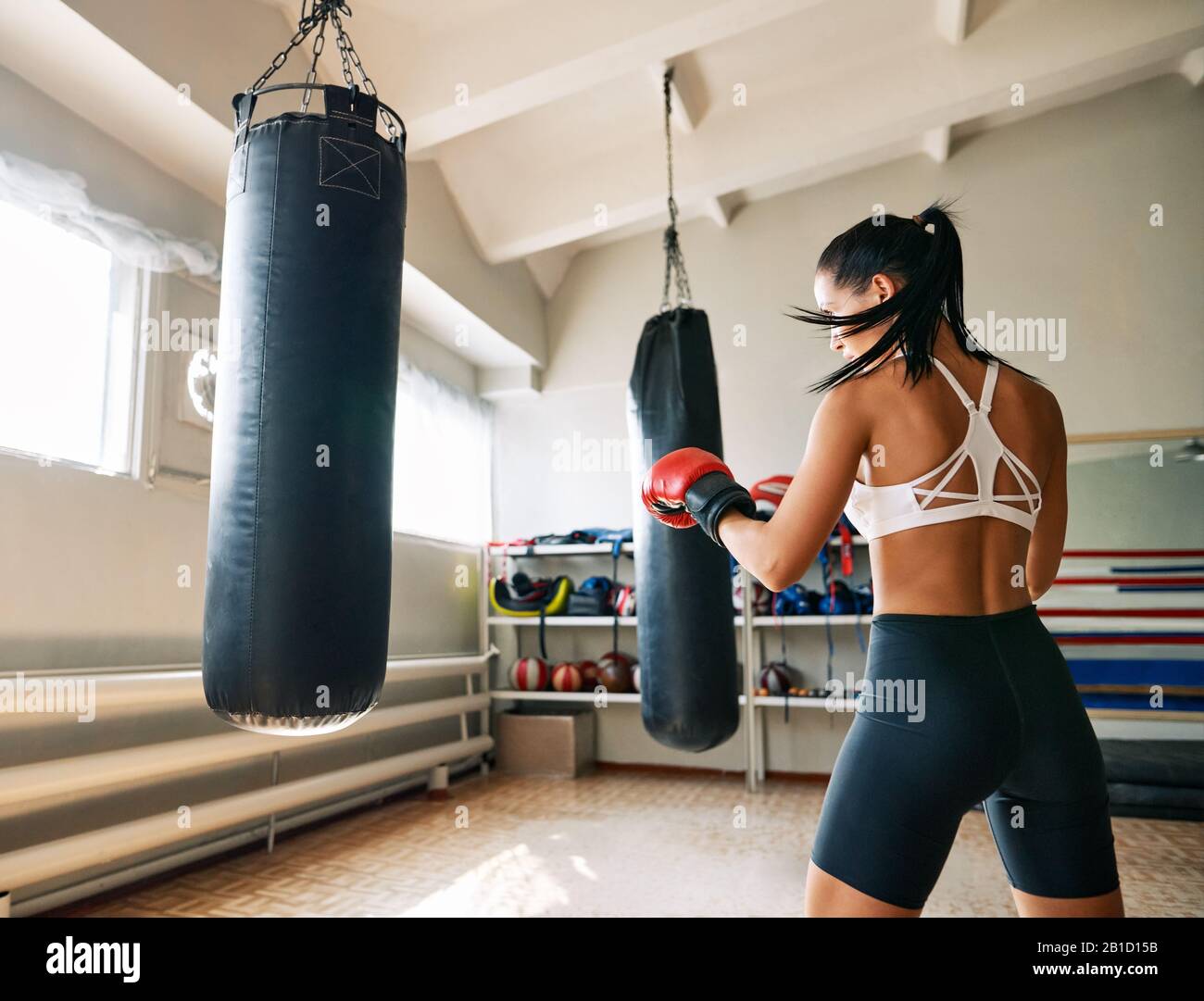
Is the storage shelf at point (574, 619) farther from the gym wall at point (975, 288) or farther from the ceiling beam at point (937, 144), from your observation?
the ceiling beam at point (937, 144)

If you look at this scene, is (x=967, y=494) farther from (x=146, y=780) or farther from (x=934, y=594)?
(x=146, y=780)

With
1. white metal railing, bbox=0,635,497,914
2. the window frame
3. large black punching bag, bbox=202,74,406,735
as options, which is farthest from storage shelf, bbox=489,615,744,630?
large black punching bag, bbox=202,74,406,735

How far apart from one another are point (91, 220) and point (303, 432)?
180cm

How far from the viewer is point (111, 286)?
2865mm

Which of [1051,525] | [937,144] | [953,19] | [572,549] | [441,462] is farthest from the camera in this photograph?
[441,462]

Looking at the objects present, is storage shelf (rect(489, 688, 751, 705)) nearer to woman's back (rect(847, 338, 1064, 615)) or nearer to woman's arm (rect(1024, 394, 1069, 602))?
woman's arm (rect(1024, 394, 1069, 602))

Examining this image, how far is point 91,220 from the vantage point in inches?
105

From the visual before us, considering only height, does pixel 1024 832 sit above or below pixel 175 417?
below

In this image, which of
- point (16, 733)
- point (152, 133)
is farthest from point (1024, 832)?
point (152, 133)

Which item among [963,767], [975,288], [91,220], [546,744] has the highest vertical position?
[975,288]

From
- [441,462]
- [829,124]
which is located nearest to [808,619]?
[441,462]
